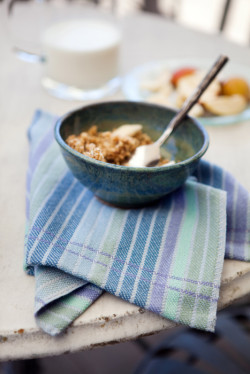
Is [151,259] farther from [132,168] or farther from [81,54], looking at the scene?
[81,54]

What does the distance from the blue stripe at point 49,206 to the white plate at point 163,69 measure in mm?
309

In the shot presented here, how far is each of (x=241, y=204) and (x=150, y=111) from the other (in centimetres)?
18

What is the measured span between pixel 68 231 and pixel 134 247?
7cm

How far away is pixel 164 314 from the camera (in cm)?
36

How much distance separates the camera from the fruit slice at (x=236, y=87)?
2.48ft

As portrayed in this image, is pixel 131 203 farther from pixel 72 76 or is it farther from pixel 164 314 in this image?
pixel 72 76

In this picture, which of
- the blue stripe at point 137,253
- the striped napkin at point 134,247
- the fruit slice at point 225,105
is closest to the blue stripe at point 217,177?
the striped napkin at point 134,247

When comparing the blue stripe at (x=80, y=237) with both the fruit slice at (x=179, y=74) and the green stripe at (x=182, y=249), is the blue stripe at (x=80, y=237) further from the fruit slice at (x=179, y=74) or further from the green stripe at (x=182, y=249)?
the fruit slice at (x=179, y=74)

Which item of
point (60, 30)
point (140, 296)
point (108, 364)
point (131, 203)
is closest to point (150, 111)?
point (131, 203)

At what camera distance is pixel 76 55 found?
741 millimetres

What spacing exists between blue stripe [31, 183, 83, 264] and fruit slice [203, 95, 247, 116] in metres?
0.33

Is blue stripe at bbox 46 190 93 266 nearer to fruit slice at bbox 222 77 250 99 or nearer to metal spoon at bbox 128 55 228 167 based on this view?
metal spoon at bbox 128 55 228 167

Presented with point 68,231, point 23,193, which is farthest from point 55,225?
point 23,193

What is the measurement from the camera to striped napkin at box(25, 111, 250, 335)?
366 millimetres
